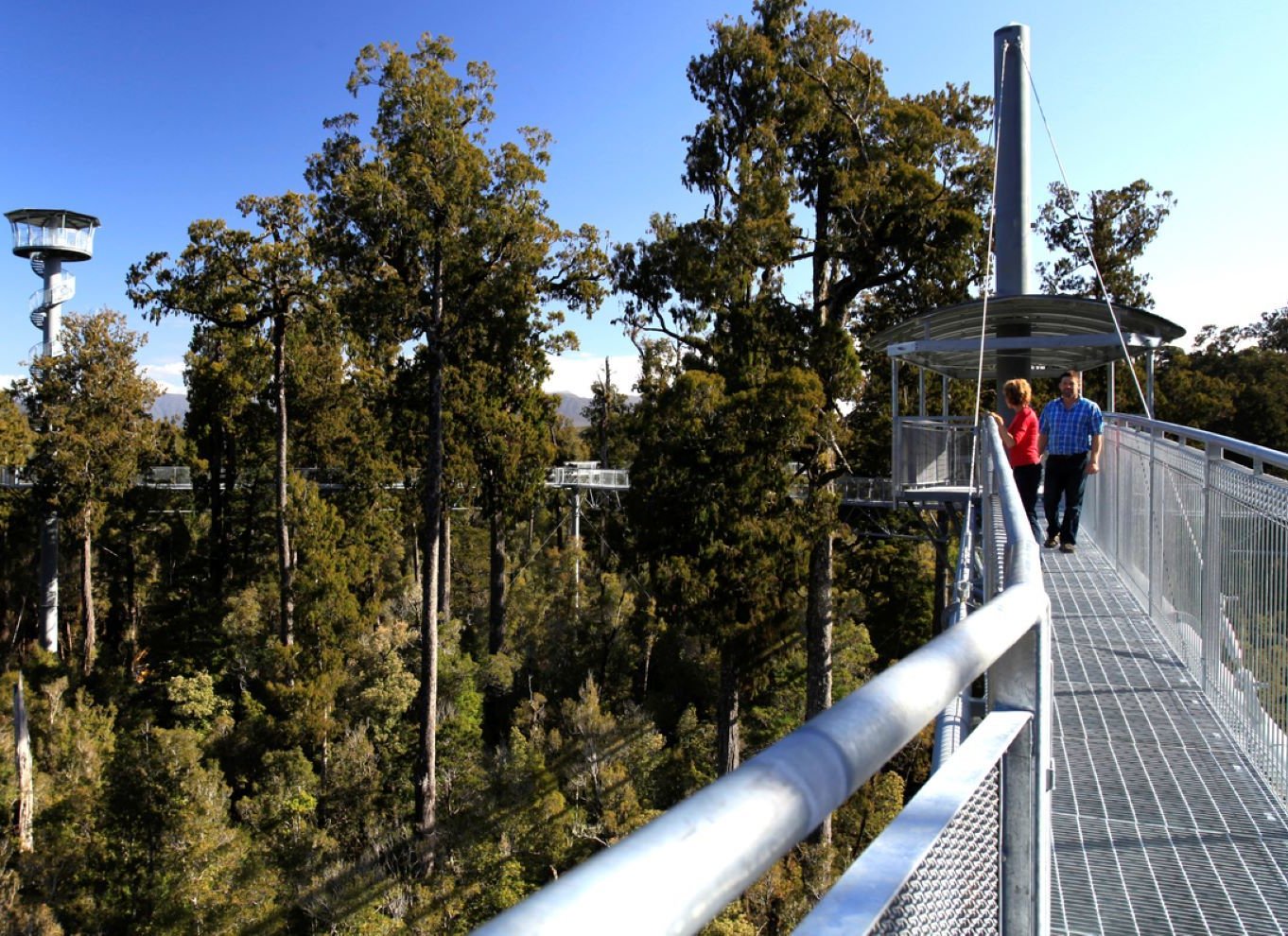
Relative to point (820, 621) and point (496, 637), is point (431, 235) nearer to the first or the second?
point (820, 621)

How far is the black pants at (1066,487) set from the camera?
724cm

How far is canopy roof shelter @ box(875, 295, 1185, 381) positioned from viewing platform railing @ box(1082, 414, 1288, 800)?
351 centimetres

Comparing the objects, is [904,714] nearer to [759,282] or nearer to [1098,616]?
[1098,616]

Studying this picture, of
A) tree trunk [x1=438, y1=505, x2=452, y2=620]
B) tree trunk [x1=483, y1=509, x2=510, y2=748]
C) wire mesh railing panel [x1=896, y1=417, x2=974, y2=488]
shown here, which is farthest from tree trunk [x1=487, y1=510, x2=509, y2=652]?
wire mesh railing panel [x1=896, y1=417, x2=974, y2=488]

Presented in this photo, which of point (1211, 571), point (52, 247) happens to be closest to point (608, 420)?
point (52, 247)

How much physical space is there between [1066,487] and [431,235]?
36.6ft

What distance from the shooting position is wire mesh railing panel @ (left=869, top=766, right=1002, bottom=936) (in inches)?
40.9

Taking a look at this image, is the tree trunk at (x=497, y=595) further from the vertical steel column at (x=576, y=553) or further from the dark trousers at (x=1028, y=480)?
the dark trousers at (x=1028, y=480)

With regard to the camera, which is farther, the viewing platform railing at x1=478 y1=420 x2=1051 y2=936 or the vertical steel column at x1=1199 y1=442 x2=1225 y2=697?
the vertical steel column at x1=1199 y1=442 x2=1225 y2=697

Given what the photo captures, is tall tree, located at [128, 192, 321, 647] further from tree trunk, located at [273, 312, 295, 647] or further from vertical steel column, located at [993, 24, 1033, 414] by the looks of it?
vertical steel column, located at [993, 24, 1033, 414]

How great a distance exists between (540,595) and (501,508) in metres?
9.26

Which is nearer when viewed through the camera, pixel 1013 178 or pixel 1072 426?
pixel 1072 426

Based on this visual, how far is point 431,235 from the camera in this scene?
51.0 feet

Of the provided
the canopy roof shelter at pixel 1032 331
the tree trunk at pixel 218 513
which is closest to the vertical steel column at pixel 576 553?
the tree trunk at pixel 218 513
